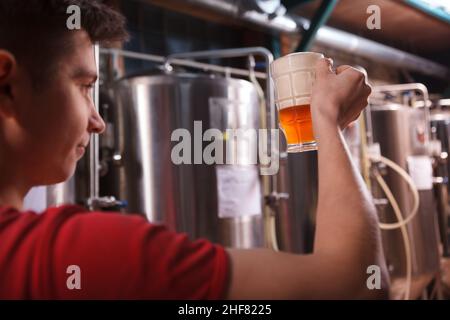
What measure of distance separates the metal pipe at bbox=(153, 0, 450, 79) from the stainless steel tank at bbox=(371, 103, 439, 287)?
0.64 metres

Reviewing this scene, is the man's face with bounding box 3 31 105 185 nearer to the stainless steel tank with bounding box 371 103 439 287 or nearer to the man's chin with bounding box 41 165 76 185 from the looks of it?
the man's chin with bounding box 41 165 76 185

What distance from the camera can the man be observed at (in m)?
0.54

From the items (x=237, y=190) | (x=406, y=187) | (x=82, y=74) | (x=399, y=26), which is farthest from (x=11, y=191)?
(x=399, y=26)

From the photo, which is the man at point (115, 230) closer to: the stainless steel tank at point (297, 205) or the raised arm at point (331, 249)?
the raised arm at point (331, 249)

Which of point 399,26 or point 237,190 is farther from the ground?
point 399,26

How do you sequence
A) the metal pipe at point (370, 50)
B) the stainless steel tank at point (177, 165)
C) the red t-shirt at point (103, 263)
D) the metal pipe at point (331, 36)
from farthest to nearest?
the metal pipe at point (370, 50) < the metal pipe at point (331, 36) < the stainless steel tank at point (177, 165) < the red t-shirt at point (103, 263)

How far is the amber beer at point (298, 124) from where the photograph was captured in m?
0.76

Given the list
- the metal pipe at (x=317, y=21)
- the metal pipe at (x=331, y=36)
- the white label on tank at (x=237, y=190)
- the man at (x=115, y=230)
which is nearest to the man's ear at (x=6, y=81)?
the man at (x=115, y=230)

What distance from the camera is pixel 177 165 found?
177 cm

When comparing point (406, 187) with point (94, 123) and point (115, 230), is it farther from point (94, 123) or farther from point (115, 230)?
point (115, 230)

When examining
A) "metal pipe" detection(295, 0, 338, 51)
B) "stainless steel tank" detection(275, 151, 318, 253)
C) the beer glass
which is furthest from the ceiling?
the beer glass

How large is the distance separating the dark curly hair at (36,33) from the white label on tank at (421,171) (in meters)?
2.65

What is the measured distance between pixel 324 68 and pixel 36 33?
448mm
